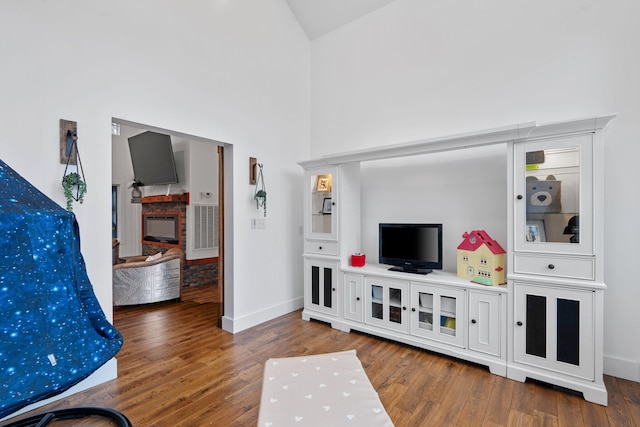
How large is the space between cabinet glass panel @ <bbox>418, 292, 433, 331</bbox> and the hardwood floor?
254mm

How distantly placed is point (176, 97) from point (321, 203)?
183cm

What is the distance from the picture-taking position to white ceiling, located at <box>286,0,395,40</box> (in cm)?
384

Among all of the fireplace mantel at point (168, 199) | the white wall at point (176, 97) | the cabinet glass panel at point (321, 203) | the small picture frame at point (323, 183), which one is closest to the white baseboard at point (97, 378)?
the white wall at point (176, 97)

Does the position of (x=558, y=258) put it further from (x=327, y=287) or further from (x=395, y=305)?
(x=327, y=287)

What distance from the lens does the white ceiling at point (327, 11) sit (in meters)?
3.84

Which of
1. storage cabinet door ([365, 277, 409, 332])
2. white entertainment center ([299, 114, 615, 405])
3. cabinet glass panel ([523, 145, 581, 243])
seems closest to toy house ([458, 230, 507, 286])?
white entertainment center ([299, 114, 615, 405])

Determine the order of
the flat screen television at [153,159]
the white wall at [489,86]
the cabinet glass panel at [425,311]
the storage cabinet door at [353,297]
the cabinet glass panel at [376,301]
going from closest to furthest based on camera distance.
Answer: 1. the white wall at [489,86]
2. the cabinet glass panel at [425,311]
3. the cabinet glass panel at [376,301]
4. the storage cabinet door at [353,297]
5. the flat screen television at [153,159]

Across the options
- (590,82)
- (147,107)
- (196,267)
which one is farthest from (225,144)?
(590,82)

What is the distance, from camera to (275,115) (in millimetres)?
3900

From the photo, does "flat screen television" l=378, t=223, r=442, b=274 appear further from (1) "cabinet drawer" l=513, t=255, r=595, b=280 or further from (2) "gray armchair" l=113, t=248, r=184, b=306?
(2) "gray armchair" l=113, t=248, r=184, b=306

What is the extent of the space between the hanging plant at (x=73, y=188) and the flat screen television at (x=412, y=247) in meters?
2.67

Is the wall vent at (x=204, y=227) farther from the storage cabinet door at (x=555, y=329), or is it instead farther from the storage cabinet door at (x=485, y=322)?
the storage cabinet door at (x=555, y=329)

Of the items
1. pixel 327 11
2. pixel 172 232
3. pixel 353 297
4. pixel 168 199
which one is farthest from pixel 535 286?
pixel 168 199

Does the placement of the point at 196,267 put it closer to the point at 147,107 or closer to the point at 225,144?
the point at 225,144
